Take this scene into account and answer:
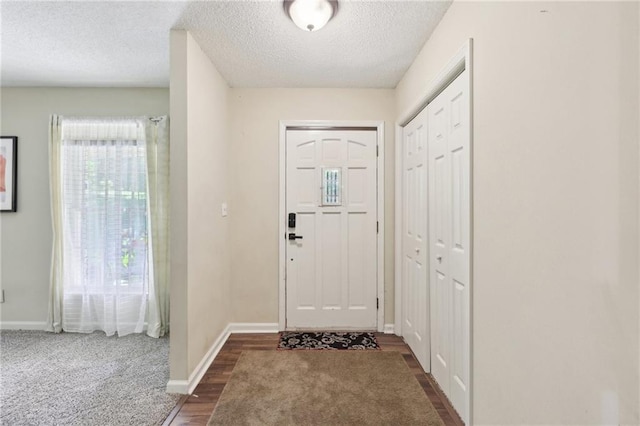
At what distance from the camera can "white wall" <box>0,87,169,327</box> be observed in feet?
10.2

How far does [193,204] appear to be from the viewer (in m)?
2.19

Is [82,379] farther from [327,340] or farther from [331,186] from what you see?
[331,186]

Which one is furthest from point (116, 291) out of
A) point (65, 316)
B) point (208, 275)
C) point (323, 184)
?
point (323, 184)

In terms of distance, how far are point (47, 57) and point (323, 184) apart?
2.54 meters

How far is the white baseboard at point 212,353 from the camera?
2.06 meters

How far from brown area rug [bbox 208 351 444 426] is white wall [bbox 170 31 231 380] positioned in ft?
1.39

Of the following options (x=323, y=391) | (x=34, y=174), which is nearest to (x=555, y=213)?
(x=323, y=391)

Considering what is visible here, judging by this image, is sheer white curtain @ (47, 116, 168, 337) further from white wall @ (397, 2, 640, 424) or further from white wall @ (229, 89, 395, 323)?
white wall @ (397, 2, 640, 424)

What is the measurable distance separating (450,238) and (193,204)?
1.76 m

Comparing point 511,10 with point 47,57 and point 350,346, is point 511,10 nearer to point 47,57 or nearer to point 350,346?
point 350,346

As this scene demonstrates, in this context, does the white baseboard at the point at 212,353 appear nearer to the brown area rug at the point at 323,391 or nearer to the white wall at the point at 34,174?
the brown area rug at the point at 323,391

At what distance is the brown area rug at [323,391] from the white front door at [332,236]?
0.51 m

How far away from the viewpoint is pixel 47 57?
2496 mm

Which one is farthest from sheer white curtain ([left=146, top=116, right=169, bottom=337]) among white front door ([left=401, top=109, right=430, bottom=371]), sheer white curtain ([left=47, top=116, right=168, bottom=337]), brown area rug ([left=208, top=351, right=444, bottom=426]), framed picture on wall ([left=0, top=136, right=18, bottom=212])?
white front door ([left=401, top=109, right=430, bottom=371])
